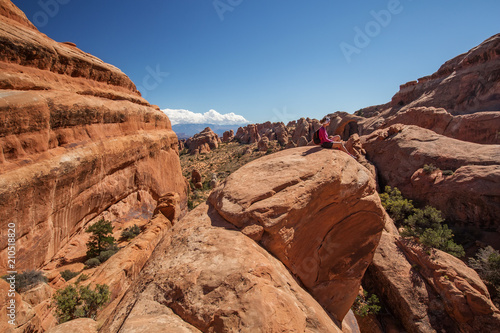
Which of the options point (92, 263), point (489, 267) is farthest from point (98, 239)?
point (489, 267)

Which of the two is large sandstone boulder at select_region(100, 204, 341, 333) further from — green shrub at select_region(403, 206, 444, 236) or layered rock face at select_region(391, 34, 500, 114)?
layered rock face at select_region(391, 34, 500, 114)

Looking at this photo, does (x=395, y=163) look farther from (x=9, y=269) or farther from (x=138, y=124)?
(x=9, y=269)

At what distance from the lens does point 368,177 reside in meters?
7.40

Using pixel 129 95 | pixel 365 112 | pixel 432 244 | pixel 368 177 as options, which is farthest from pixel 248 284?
pixel 365 112

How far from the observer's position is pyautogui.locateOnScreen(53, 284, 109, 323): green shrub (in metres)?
6.79

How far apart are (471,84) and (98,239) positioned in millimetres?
54983

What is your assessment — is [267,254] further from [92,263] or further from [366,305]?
[92,263]

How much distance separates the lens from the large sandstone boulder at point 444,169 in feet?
48.8

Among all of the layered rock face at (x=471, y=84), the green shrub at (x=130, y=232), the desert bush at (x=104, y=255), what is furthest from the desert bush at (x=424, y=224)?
the layered rock face at (x=471, y=84)

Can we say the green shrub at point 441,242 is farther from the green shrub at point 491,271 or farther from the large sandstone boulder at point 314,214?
the large sandstone boulder at point 314,214

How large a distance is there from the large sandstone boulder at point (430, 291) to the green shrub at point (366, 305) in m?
0.80

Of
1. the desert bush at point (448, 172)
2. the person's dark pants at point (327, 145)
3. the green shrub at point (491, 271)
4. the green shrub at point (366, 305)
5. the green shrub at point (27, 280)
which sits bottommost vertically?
the green shrub at point (366, 305)

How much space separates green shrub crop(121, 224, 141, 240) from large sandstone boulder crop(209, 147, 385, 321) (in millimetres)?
11441

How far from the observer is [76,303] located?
7.09 metres
